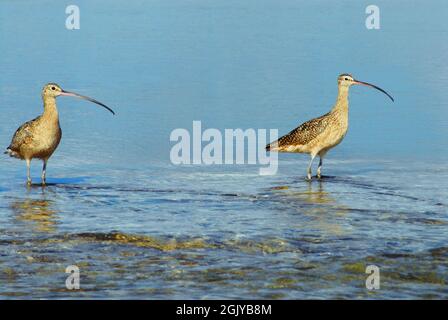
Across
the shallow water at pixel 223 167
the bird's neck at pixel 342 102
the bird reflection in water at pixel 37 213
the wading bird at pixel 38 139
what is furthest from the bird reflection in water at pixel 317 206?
the wading bird at pixel 38 139

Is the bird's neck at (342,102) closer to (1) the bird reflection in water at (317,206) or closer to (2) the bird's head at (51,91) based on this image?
(1) the bird reflection in water at (317,206)

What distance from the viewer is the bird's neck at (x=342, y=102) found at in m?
15.2

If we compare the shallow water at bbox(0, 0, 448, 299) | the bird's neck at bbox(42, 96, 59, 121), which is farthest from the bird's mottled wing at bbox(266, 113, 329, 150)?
the bird's neck at bbox(42, 96, 59, 121)

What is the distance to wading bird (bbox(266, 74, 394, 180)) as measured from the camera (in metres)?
14.7

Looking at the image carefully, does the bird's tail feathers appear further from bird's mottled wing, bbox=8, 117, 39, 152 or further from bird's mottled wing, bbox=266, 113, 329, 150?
bird's mottled wing, bbox=266, 113, 329, 150

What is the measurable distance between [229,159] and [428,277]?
563 centimetres

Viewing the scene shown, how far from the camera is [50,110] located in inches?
569

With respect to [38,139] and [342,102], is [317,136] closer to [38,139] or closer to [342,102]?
[342,102]

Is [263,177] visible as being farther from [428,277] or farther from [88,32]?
[88,32]

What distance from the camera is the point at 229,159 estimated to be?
47.8ft

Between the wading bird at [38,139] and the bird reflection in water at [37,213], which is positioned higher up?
the wading bird at [38,139]

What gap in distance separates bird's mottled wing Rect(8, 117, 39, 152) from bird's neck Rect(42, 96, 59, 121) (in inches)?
7.3

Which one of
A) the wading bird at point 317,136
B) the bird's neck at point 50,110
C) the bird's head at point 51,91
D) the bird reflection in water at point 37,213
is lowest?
the bird reflection in water at point 37,213

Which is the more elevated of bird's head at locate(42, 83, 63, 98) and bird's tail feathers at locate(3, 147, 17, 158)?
bird's head at locate(42, 83, 63, 98)
